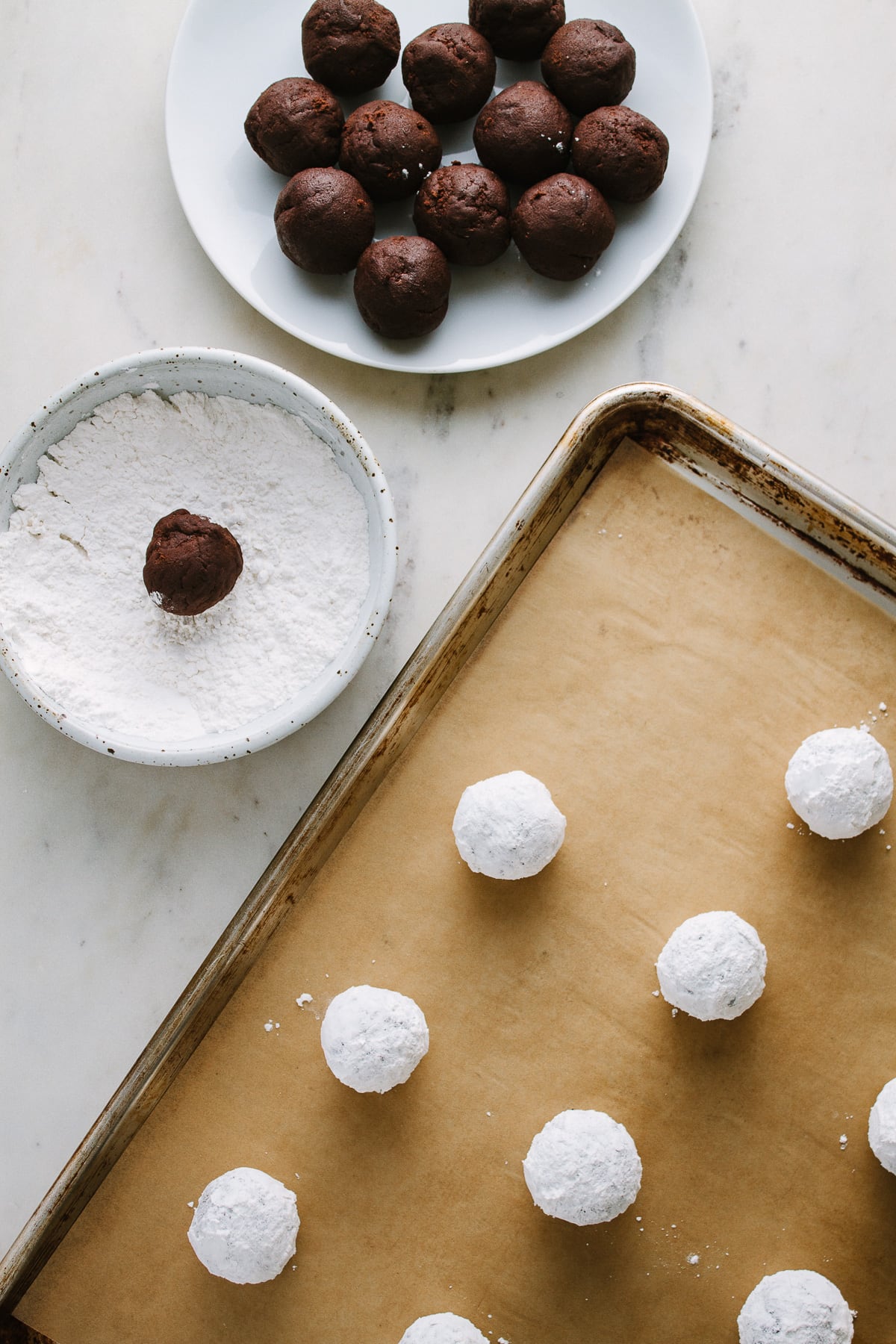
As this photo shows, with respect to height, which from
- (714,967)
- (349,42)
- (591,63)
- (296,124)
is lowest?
(714,967)

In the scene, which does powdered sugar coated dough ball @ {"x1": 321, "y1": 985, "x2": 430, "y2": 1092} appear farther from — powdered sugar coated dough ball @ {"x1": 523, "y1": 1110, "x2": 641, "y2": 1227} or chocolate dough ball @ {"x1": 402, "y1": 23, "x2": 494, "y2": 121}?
chocolate dough ball @ {"x1": 402, "y1": 23, "x2": 494, "y2": 121}

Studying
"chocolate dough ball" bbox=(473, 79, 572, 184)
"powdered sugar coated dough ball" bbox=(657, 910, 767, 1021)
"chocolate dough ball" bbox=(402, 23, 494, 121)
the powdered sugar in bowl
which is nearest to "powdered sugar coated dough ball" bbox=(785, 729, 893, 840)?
"powdered sugar coated dough ball" bbox=(657, 910, 767, 1021)

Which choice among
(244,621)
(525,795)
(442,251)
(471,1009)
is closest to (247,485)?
(244,621)

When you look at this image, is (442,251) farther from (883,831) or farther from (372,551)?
(883,831)

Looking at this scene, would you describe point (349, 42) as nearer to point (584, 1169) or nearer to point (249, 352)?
point (249, 352)

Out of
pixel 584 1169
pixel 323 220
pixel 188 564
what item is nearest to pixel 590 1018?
pixel 584 1169

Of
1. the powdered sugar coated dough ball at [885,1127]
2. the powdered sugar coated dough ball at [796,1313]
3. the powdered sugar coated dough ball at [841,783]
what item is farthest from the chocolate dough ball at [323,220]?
the powdered sugar coated dough ball at [796,1313]
